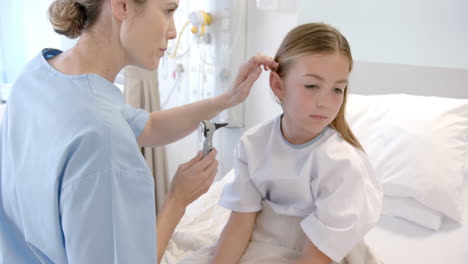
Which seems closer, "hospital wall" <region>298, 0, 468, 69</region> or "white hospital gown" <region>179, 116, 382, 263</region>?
"white hospital gown" <region>179, 116, 382, 263</region>

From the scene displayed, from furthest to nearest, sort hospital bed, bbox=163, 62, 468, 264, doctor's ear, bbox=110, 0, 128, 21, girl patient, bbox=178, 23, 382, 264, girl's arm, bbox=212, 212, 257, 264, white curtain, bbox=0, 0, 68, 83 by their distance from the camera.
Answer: white curtain, bbox=0, 0, 68, 83 → hospital bed, bbox=163, 62, 468, 264 → girl's arm, bbox=212, 212, 257, 264 → girl patient, bbox=178, 23, 382, 264 → doctor's ear, bbox=110, 0, 128, 21

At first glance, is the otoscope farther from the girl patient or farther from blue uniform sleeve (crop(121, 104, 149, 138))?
blue uniform sleeve (crop(121, 104, 149, 138))

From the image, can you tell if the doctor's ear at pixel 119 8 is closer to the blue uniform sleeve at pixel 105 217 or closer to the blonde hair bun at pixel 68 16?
the blonde hair bun at pixel 68 16

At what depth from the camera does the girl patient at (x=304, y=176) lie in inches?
39.3

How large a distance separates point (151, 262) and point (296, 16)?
5.04 feet

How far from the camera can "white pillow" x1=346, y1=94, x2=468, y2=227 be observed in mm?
1396

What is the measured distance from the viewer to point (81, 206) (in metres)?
0.76

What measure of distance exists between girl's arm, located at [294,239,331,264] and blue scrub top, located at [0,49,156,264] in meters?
0.38

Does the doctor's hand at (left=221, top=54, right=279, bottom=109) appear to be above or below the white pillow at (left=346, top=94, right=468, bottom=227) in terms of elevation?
above

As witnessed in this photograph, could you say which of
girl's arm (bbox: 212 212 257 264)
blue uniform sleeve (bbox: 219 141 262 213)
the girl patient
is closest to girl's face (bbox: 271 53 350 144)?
the girl patient

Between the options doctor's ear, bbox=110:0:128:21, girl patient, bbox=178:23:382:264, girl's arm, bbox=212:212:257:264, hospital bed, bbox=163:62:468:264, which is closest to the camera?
doctor's ear, bbox=110:0:128:21

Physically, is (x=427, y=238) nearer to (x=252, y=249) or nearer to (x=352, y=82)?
(x=252, y=249)

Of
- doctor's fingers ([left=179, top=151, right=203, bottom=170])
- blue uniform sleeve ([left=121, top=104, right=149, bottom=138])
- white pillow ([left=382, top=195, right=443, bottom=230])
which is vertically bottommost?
white pillow ([left=382, top=195, right=443, bottom=230])

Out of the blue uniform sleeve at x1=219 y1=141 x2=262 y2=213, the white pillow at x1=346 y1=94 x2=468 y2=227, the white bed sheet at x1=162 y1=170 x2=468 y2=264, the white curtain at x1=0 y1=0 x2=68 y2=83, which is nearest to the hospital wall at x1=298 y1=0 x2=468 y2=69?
the white pillow at x1=346 y1=94 x2=468 y2=227
